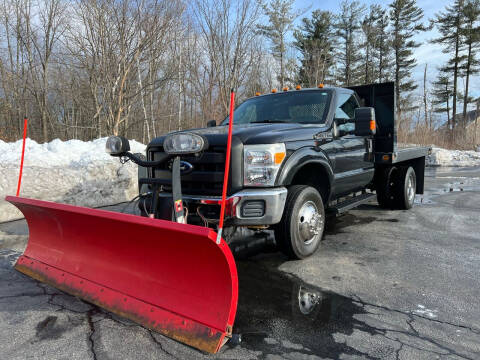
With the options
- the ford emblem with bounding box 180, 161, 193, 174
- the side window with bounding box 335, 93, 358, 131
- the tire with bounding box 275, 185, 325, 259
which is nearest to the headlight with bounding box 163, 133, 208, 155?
the ford emblem with bounding box 180, 161, 193, 174

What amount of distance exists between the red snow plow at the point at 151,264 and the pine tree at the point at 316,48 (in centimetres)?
1903

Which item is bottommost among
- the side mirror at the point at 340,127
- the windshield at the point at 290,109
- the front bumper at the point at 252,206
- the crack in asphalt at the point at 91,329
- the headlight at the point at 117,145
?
the crack in asphalt at the point at 91,329

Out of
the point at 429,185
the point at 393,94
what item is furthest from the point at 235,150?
the point at 429,185

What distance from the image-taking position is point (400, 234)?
17.4 ft

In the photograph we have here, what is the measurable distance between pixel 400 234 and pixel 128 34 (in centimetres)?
1178

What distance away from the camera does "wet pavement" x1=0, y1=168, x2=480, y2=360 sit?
93.3 inches

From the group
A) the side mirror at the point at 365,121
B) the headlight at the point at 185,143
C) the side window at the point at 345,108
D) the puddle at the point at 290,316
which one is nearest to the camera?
the puddle at the point at 290,316

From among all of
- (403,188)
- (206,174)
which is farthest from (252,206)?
(403,188)

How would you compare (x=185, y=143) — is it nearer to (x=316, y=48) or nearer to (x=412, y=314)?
(x=412, y=314)

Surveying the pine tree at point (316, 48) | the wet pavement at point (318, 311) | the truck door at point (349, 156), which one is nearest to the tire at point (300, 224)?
the wet pavement at point (318, 311)

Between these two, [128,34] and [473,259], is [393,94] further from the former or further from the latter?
[128,34]

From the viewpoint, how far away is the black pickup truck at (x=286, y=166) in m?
3.30

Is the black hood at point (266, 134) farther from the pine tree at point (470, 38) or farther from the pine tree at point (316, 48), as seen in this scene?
the pine tree at point (470, 38)

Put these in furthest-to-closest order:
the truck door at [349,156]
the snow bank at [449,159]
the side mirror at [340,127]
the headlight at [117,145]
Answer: the snow bank at [449,159]
the truck door at [349,156]
the side mirror at [340,127]
the headlight at [117,145]
